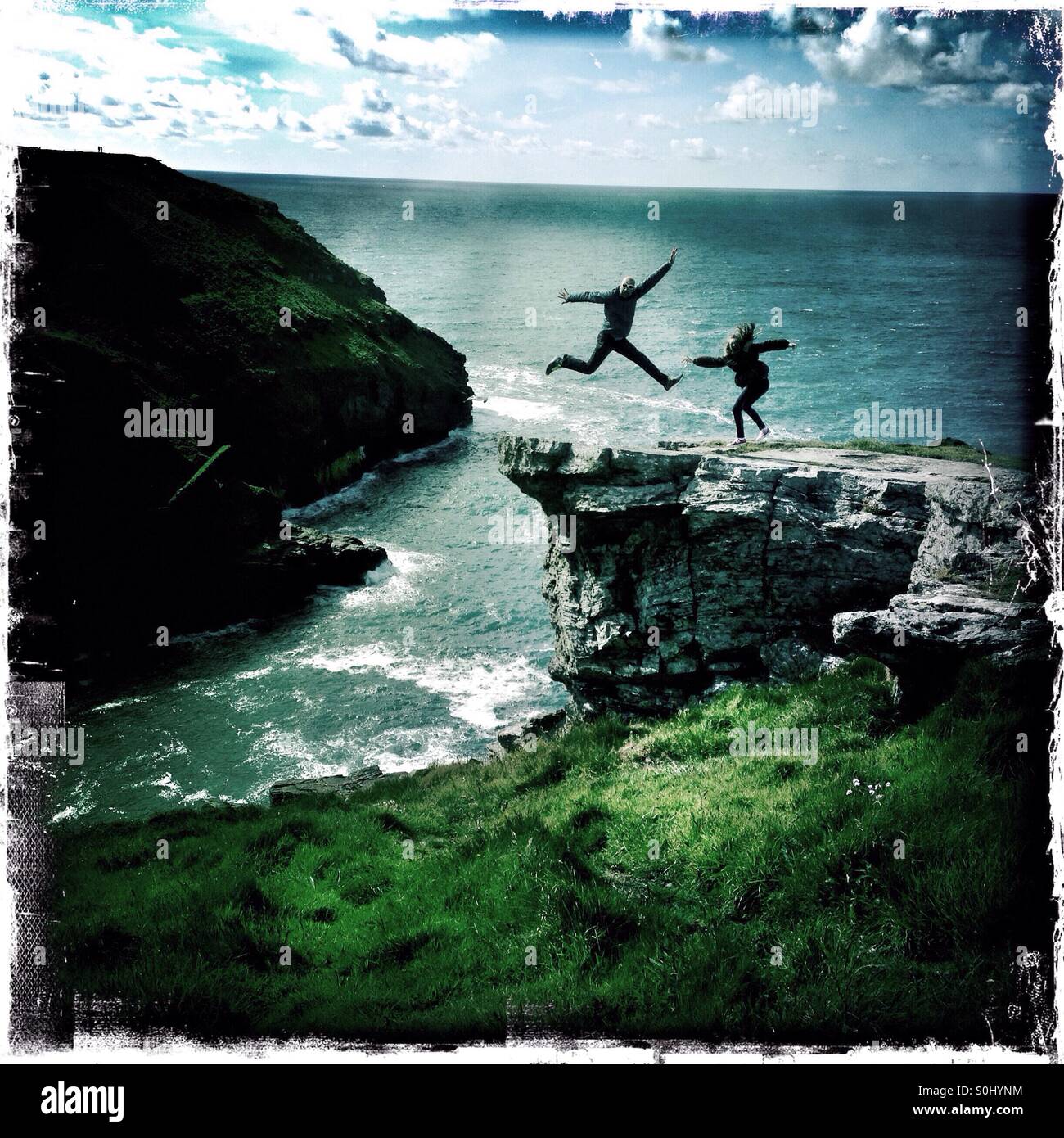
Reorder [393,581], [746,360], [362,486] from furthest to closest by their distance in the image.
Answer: [362,486] → [393,581] → [746,360]

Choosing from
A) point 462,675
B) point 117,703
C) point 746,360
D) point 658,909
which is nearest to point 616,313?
point 746,360

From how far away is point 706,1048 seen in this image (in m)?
5.86

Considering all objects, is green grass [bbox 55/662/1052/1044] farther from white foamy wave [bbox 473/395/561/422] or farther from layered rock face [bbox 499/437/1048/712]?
white foamy wave [bbox 473/395/561/422]

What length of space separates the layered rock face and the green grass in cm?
369

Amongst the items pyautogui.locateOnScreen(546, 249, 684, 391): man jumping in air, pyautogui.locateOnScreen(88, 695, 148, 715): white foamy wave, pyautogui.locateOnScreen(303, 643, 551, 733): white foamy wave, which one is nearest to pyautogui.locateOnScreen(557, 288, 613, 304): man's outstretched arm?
pyautogui.locateOnScreen(546, 249, 684, 391): man jumping in air

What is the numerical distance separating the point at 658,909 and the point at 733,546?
10152 mm

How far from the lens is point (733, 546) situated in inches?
642

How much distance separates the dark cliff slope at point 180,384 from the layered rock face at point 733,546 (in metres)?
11.4

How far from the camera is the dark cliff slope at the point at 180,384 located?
1325 inches

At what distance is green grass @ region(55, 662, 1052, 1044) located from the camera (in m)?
6.20

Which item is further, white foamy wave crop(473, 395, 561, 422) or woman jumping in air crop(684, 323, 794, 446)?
white foamy wave crop(473, 395, 561, 422)

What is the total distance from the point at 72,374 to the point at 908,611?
36.0 meters

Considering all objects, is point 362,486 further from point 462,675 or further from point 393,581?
point 462,675
